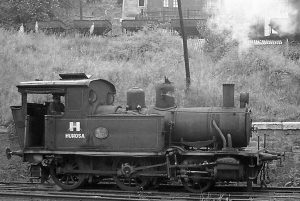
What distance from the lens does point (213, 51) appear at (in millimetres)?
21219

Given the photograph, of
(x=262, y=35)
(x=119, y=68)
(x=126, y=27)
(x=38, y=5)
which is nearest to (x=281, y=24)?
(x=262, y=35)

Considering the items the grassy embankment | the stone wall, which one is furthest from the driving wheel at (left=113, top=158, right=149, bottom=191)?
the grassy embankment

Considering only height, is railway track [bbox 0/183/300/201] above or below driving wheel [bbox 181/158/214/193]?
below

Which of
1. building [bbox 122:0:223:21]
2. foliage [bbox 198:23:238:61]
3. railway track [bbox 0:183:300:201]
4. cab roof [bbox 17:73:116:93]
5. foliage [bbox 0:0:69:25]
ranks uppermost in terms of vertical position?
building [bbox 122:0:223:21]

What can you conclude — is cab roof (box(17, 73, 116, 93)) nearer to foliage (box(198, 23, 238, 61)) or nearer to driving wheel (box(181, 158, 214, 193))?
driving wheel (box(181, 158, 214, 193))

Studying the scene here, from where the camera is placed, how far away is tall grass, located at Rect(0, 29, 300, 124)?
16078 millimetres

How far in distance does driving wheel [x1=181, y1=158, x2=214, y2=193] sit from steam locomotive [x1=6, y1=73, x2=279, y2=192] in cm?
2

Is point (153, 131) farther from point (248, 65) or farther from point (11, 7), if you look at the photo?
point (11, 7)

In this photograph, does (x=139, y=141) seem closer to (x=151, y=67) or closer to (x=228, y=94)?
(x=228, y=94)

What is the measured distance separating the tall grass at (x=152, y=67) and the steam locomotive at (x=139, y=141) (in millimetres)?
3952

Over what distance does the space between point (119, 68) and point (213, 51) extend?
4663 mm

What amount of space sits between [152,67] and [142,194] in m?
9.67

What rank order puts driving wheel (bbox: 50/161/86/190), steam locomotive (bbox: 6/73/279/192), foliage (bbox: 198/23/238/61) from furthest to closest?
foliage (bbox: 198/23/238/61) → driving wheel (bbox: 50/161/86/190) → steam locomotive (bbox: 6/73/279/192)

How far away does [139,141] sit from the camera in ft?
34.9
